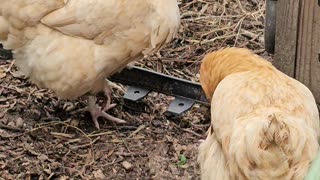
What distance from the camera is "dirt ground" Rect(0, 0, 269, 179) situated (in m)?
3.65

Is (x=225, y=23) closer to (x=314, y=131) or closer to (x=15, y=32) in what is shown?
(x=15, y=32)

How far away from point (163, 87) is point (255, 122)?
5.49 ft

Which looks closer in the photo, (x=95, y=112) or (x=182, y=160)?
(x=182, y=160)

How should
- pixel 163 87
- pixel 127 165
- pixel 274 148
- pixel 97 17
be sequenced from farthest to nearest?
1. pixel 163 87
2. pixel 127 165
3. pixel 97 17
4. pixel 274 148

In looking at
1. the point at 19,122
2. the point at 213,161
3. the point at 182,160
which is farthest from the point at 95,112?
the point at 213,161

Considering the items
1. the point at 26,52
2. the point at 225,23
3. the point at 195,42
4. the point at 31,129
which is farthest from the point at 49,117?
the point at 225,23

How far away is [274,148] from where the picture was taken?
99.5 inches

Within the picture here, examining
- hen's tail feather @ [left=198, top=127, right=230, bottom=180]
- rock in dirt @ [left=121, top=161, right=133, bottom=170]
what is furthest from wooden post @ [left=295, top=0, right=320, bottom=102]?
rock in dirt @ [left=121, top=161, right=133, bottom=170]

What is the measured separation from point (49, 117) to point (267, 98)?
169 centimetres

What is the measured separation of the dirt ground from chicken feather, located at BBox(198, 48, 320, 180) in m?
0.63

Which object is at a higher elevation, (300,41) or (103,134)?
(300,41)

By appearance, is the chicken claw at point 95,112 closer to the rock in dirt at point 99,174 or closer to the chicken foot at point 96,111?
the chicken foot at point 96,111

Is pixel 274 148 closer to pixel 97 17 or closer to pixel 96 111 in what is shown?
pixel 97 17

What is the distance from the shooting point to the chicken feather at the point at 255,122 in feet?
8.29
